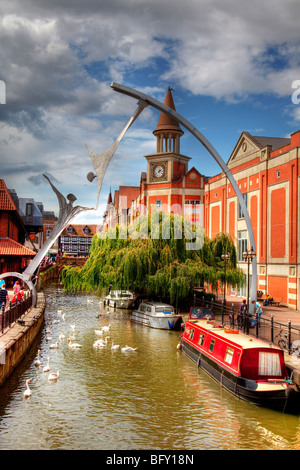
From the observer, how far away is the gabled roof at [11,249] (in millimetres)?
31625

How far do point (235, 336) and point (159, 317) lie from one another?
34.3ft

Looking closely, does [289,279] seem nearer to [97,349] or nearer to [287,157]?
[287,157]

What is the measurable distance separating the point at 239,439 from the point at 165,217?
19886mm

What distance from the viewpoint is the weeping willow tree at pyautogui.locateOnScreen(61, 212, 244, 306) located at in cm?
2684

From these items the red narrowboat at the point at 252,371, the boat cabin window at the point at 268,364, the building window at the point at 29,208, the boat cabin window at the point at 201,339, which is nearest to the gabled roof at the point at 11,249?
the boat cabin window at the point at 201,339

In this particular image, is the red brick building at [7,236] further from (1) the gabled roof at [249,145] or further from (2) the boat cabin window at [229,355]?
(2) the boat cabin window at [229,355]

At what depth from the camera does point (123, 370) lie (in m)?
16.5

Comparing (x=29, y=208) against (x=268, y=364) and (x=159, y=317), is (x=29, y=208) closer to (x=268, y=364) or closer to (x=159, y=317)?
(x=159, y=317)

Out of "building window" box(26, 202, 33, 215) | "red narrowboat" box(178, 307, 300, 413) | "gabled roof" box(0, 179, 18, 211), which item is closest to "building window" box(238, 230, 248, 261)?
"gabled roof" box(0, 179, 18, 211)

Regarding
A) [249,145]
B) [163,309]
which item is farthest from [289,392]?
[249,145]

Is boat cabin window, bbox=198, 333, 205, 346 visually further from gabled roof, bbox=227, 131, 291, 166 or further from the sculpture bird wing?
gabled roof, bbox=227, 131, 291, 166

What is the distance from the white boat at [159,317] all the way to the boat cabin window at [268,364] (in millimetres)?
12343

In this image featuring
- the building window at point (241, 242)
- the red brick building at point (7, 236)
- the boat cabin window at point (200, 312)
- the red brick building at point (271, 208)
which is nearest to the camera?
the boat cabin window at point (200, 312)
